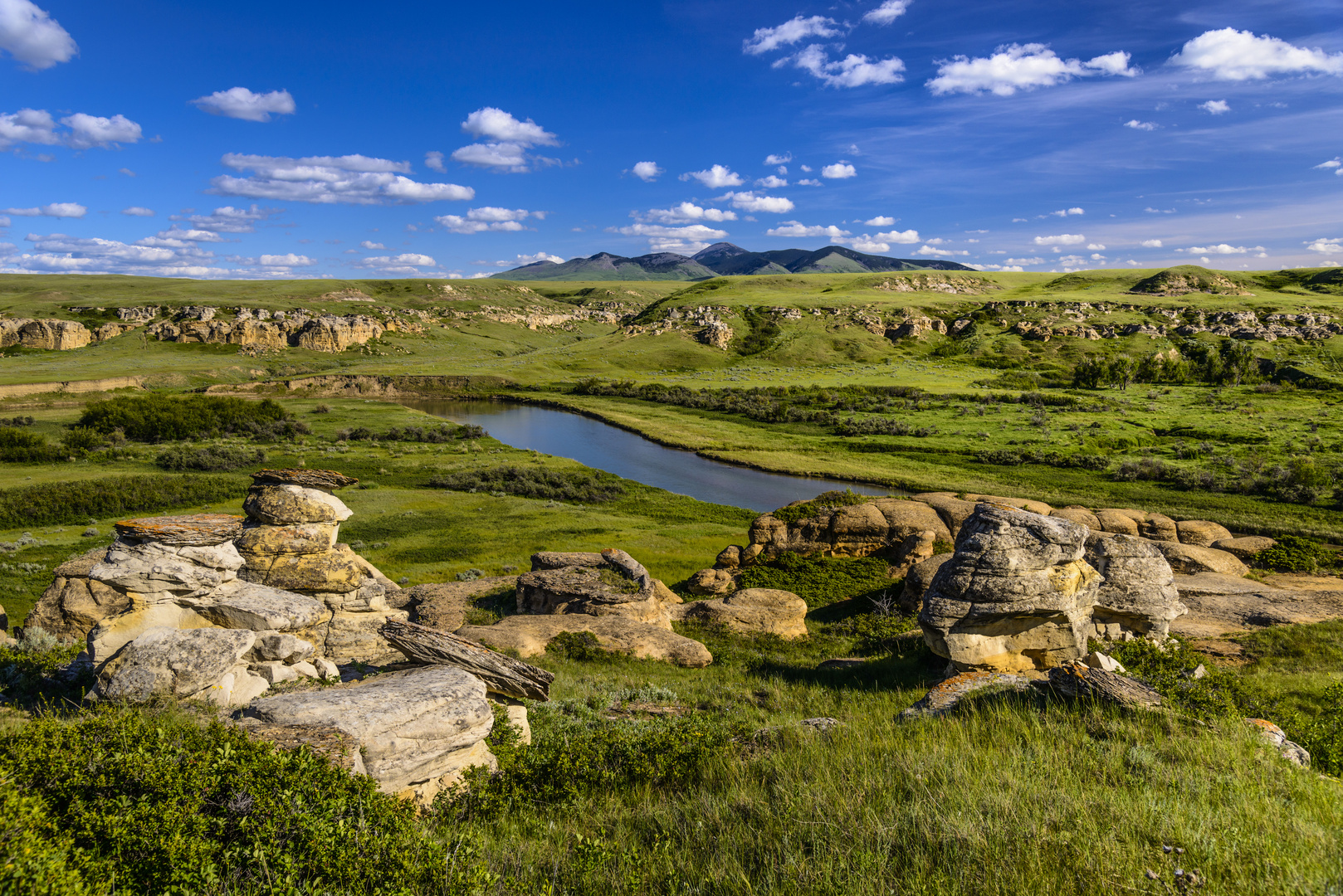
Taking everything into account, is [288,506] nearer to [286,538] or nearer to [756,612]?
[286,538]

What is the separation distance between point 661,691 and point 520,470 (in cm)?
4861

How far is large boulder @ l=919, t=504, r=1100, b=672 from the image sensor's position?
15.0 metres

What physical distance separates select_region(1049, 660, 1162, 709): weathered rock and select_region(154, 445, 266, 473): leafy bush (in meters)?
64.9

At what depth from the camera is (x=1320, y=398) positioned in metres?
93.7

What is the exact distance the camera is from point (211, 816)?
19.1 ft

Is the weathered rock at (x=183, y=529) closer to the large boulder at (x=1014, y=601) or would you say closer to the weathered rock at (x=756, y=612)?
the weathered rock at (x=756, y=612)

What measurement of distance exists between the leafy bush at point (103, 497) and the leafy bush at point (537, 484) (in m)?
16.4

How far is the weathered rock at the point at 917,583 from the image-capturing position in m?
24.7

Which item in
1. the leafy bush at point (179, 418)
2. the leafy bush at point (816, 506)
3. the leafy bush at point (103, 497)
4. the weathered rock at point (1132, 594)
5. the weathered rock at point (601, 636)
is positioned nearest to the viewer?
the weathered rock at point (1132, 594)

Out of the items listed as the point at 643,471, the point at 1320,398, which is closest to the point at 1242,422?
the point at 1320,398

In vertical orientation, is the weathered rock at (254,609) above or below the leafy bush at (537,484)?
above

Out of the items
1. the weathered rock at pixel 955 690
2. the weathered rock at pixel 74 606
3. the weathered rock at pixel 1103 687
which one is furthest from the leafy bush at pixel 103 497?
the weathered rock at pixel 1103 687

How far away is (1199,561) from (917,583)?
15763 millimetres

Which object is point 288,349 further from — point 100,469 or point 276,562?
point 276,562
